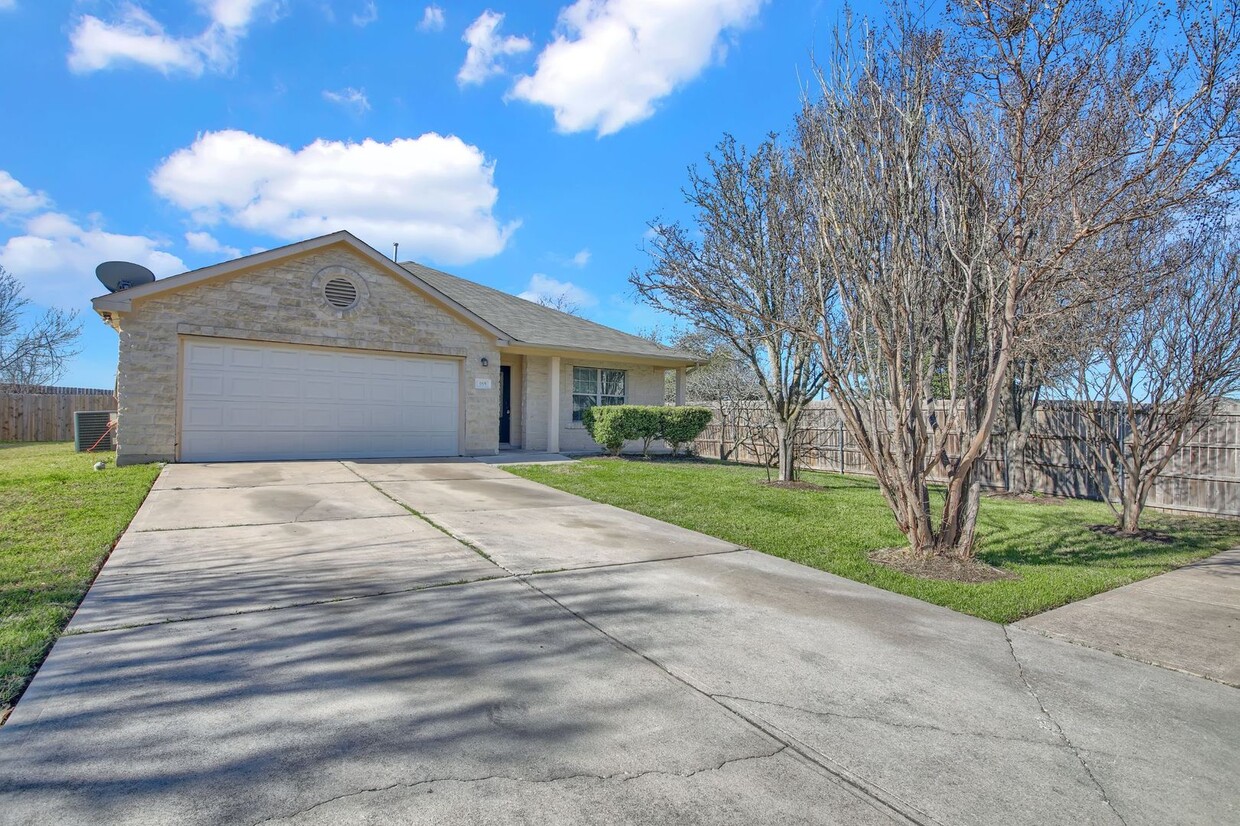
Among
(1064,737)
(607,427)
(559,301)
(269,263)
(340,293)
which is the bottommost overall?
(1064,737)

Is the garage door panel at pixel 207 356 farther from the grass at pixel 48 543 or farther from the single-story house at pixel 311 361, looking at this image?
the grass at pixel 48 543

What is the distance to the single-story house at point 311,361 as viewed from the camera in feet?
34.0

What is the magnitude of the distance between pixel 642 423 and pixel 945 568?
29.7ft

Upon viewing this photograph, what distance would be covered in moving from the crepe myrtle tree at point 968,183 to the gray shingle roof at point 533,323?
9.34 meters

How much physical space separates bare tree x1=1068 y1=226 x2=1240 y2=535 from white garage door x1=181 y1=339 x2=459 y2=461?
37.0 feet

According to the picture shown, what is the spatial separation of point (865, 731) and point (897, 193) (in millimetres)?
4587

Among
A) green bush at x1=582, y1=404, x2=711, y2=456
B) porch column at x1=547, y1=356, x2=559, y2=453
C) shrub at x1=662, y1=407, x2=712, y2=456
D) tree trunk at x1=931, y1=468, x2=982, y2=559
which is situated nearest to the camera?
tree trunk at x1=931, y1=468, x2=982, y2=559

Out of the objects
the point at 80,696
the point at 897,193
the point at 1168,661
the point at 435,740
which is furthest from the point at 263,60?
the point at 1168,661

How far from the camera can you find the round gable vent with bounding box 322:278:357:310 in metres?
11.8

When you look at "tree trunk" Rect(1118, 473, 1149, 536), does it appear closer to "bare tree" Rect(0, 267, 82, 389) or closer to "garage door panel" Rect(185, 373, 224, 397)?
"garage door panel" Rect(185, 373, 224, 397)

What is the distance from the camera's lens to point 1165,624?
14.0ft

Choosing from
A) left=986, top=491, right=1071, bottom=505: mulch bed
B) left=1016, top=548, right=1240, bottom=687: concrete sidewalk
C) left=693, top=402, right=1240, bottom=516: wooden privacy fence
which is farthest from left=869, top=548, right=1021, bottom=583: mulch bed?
left=986, top=491, right=1071, bottom=505: mulch bed

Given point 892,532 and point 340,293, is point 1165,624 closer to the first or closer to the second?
point 892,532

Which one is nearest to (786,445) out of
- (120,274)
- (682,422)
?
(682,422)
